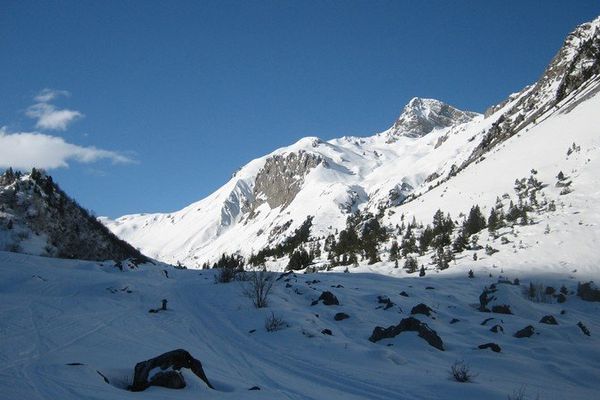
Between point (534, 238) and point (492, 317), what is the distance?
52.5 feet

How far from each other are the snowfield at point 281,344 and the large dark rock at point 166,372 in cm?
19

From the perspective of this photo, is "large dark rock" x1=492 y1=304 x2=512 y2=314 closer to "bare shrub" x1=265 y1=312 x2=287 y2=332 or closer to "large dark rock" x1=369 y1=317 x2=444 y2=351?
"large dark rock" x1=369 y1=317 x2=444 y2=351

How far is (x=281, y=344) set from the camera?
1220 centimetres

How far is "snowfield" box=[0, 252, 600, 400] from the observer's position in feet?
26.1

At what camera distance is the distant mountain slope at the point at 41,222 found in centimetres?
3994

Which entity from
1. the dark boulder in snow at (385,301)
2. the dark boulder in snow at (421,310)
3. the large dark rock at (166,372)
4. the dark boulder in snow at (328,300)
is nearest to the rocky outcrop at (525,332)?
the dark boulder in snow at (421,310)

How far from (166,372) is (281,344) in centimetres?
532

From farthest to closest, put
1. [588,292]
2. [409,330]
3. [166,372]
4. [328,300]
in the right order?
[588,292]
[328,300]
[409,330]
[166,372]

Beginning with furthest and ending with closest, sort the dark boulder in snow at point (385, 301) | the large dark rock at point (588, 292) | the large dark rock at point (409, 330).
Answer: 1. the large dark rock at point (588, 292)
2. the dark boulder in snow at point (385, 301)
3. the large dark rock at point (409, 330)

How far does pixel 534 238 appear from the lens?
100ft

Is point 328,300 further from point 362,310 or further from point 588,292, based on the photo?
point 588,292

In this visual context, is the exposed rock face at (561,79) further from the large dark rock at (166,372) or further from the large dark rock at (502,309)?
the large dark rock at (166,372)

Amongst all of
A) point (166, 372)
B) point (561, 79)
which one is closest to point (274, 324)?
point (166, 372)

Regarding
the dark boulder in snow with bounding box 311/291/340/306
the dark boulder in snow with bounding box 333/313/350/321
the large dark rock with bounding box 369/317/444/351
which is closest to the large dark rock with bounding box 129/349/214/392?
the large dark rock with bounding box 369/317/444/351
